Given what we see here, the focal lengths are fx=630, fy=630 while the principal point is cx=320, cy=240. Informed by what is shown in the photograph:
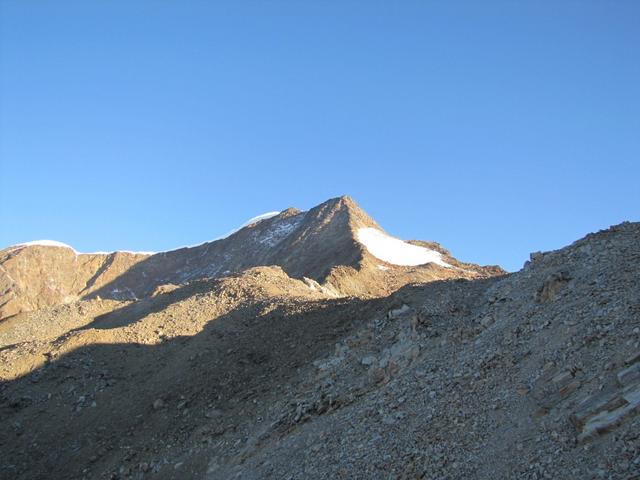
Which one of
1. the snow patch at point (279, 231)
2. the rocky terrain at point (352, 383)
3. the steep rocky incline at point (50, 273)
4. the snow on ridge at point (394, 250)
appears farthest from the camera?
the steep rocky incline at point (50, 273)

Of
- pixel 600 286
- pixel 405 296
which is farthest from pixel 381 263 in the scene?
pixel 600 286

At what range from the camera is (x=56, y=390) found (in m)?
19.2

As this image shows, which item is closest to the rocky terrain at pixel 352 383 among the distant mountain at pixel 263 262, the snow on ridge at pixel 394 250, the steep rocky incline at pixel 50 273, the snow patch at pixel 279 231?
the distant mountain at pixel 263 262

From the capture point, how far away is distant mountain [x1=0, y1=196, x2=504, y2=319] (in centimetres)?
4153

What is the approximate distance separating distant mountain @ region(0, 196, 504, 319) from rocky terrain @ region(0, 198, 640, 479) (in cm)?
1052

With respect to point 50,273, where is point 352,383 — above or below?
below

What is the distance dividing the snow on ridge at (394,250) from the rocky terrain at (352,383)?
2089 centimetres

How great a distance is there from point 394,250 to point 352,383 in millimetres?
34300

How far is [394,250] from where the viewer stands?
4931 centimetres

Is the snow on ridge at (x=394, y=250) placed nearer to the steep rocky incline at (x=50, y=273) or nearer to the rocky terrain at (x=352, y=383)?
the rocky terrain at (x=352, y=383)

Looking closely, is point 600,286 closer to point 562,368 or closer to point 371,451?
point 562,368

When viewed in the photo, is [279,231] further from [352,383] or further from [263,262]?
[352,383]

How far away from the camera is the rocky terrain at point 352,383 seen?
1036 centimetres

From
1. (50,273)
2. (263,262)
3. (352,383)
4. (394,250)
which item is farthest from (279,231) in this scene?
(352,383)
